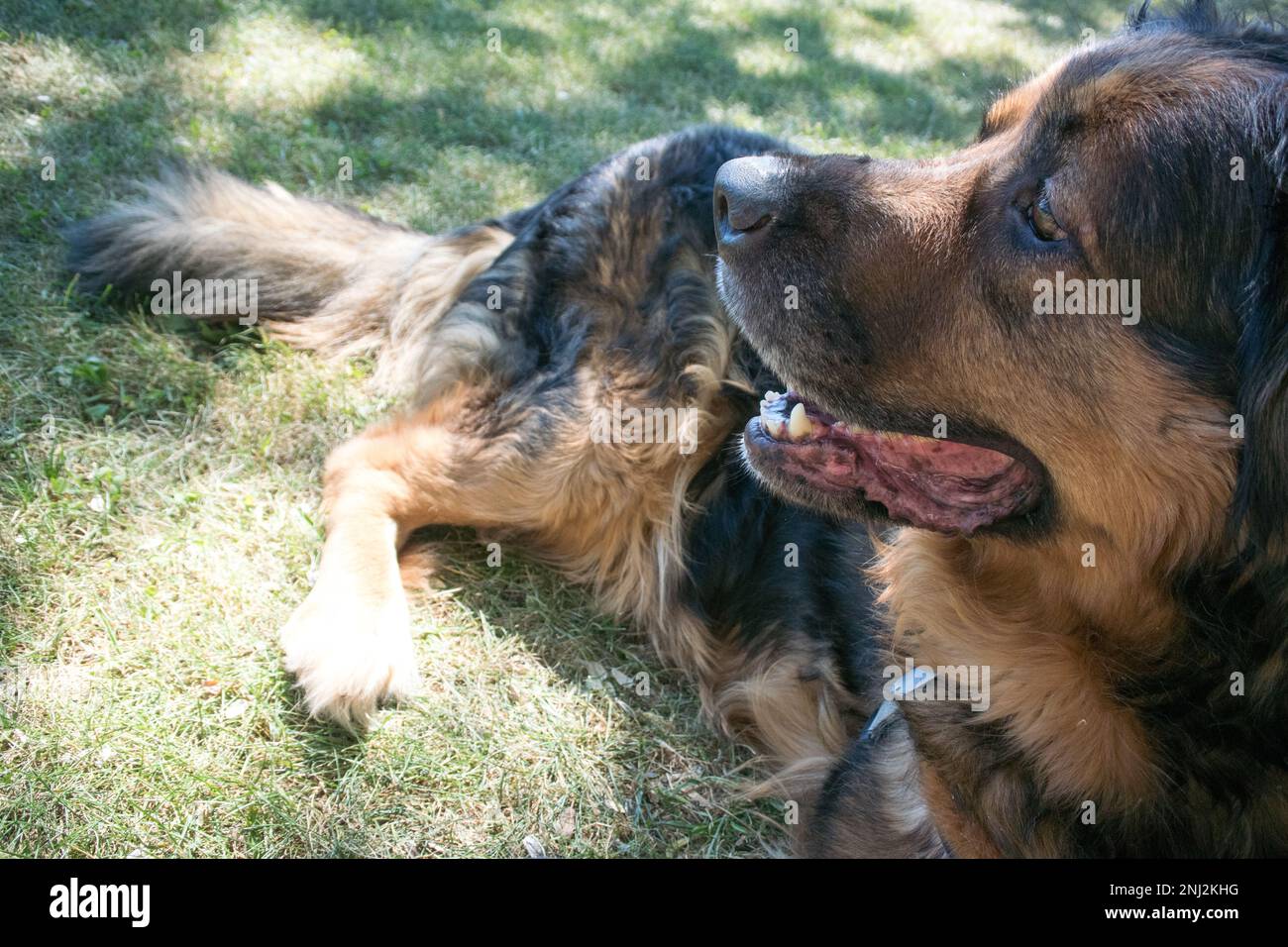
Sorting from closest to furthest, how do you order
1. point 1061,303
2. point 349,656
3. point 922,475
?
point 1061,303, point 922,475, point 349,656

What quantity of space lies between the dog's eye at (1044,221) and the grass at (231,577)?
94 cm

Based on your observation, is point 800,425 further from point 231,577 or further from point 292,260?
point 292,260

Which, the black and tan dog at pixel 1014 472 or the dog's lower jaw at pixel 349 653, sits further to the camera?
the dog's lower jaw at pixel 349 653

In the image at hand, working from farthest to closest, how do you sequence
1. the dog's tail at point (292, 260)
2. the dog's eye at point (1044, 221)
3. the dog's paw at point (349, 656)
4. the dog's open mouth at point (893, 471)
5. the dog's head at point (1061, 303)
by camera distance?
the dog's tail at point (292, 260), the dog's paw at point (349, 656), the dog's open mouth at point (893, 471), the dog's eye at point (1044, 221), the dog's head at point (1061, 303)

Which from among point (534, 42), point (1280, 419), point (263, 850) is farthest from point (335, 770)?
point (534, 42)

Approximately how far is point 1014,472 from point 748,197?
0.99 meters

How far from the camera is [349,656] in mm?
3164

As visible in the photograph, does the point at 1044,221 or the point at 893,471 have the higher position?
the point at 1044,221

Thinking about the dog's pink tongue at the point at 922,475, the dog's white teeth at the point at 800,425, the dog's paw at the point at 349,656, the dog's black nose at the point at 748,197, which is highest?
the dog's black nose at the point at 748,197

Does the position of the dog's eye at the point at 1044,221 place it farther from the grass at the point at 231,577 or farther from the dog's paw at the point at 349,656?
the dog's paw at the point at 349,656

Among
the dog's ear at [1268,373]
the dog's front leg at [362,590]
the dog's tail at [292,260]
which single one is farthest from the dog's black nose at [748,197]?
the dog's tail at [292,260]

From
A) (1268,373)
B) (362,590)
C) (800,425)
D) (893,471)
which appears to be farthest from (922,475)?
(362,590)

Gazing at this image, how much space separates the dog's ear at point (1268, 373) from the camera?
6.47 ft

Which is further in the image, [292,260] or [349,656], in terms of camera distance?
[292,260]
